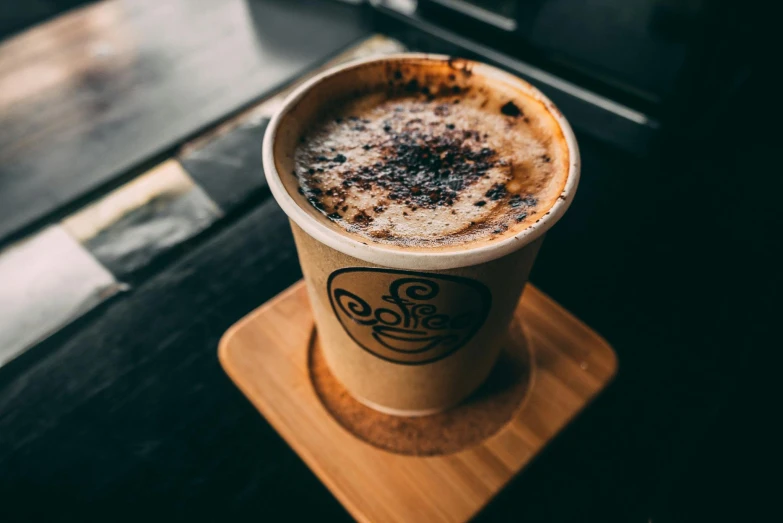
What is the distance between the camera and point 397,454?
79 centimetres

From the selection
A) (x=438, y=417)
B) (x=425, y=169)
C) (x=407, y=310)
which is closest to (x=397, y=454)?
(x=438, y=417)

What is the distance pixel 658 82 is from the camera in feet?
3.96

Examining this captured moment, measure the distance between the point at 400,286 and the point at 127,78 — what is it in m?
1.57

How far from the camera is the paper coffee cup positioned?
1.75ft

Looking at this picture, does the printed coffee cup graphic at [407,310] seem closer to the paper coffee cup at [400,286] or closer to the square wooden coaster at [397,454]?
the paper coffee cup at [400,286]

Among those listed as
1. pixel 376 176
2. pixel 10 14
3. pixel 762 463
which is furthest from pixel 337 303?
pixel 10 14

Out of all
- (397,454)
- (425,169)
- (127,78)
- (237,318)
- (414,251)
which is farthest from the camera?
(127,78)

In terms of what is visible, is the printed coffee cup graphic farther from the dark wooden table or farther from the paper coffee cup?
the dark wooden table

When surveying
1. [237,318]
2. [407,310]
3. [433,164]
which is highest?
[433,164]

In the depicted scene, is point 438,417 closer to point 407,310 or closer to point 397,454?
point 397,454

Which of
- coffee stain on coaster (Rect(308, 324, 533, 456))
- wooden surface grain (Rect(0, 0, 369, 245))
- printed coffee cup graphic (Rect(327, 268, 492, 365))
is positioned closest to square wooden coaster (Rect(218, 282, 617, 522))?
coffee stain on coaster (Rect(308, 324, 533, 456))

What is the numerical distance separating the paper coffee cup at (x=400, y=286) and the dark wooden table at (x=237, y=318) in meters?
0.23

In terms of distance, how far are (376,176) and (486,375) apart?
1.28 ft

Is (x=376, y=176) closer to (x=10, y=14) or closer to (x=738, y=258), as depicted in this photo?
(x=738, y=258)
